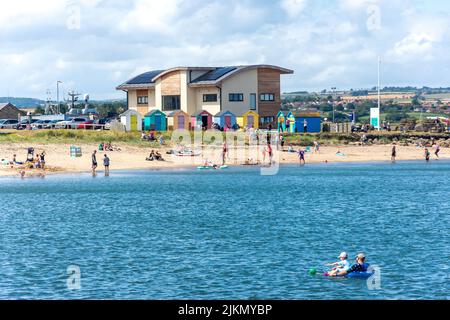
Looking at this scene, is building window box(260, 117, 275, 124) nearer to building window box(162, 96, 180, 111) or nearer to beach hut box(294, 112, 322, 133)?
beach hut box(294, 112, 322, 133)

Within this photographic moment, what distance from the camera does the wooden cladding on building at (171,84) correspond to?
103 metres

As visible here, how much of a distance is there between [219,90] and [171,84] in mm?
7520

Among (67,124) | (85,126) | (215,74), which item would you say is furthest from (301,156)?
(67,124)

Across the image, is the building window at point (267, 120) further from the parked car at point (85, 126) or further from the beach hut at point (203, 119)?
the parked car at point (85, 126)

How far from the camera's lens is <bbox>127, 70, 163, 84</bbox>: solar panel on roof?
107750 millimetres

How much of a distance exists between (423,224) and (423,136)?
60.2m

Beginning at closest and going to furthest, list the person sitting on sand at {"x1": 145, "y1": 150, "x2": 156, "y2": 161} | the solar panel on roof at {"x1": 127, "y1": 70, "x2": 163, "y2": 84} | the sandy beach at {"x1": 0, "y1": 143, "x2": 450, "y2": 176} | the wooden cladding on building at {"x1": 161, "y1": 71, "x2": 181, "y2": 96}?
1. the sandy beach at {"x1": 0, "y1": 143, "x2": 450, "y2": 176}
2. the person sitting on sand at {"x1": 145, "y1": 150, "x2": 156, "y2": 161}
3. the wooden cladding on building at {"x1": 161, "y1": 71, "x2": 181, "y2": 96}
4. the solar panel on roof at {"x1": 127, "y1": 70, "x2": 163, "y2": 84}

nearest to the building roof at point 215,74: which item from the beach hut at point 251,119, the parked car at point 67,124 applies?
the beach hut at point 251,119

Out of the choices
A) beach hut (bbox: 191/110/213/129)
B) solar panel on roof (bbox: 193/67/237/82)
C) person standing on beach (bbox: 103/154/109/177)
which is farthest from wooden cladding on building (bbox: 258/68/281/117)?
person standing on beach (bbox: 103/154/109/177)

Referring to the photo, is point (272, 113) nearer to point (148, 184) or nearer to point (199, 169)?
point (199, 169)

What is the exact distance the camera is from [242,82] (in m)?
99.5

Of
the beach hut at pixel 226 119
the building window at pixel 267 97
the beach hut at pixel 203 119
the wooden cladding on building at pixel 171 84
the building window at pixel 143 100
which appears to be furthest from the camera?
the building window at pixel 143 100

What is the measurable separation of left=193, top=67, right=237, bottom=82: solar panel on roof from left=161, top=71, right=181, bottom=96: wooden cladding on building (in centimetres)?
236
